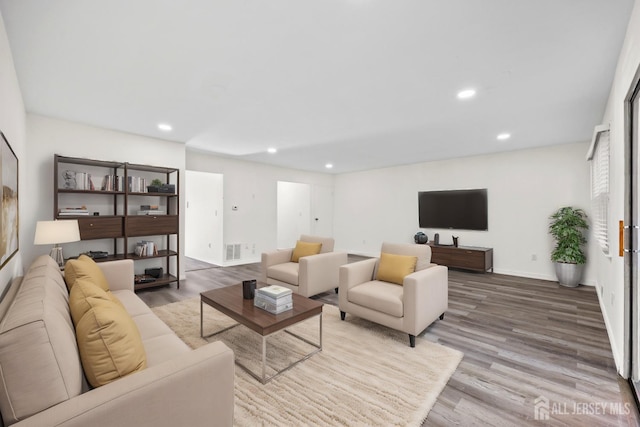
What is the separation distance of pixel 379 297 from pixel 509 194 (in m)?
4.21

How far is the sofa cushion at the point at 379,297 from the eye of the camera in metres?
2.58

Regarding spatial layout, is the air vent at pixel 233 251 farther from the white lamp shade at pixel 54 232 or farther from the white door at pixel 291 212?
the white lamp shade at pixel 54 232

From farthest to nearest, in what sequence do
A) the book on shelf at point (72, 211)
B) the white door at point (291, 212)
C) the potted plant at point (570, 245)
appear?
the white door at point (291, 212), the potted plant at point (570, 245), the book on shelf at point (72, 211)

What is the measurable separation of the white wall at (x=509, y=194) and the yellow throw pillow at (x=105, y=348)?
604cm

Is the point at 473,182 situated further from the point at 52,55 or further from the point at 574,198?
the point at 52,55

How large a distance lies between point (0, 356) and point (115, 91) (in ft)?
8.85

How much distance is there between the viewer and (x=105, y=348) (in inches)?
44.5

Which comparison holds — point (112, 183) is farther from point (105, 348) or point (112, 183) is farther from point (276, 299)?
point (105, 348)

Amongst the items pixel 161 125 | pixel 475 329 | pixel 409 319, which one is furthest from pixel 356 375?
pixel 161 125

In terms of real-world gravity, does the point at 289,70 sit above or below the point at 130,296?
above

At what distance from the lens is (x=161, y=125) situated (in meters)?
3.82

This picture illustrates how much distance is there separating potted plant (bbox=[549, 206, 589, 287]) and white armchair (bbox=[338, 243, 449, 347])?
2890 mm

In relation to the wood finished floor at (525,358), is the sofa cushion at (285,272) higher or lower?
higher

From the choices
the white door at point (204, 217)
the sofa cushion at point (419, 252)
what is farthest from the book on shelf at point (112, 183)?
the sofa cushion at point (419, 252)
